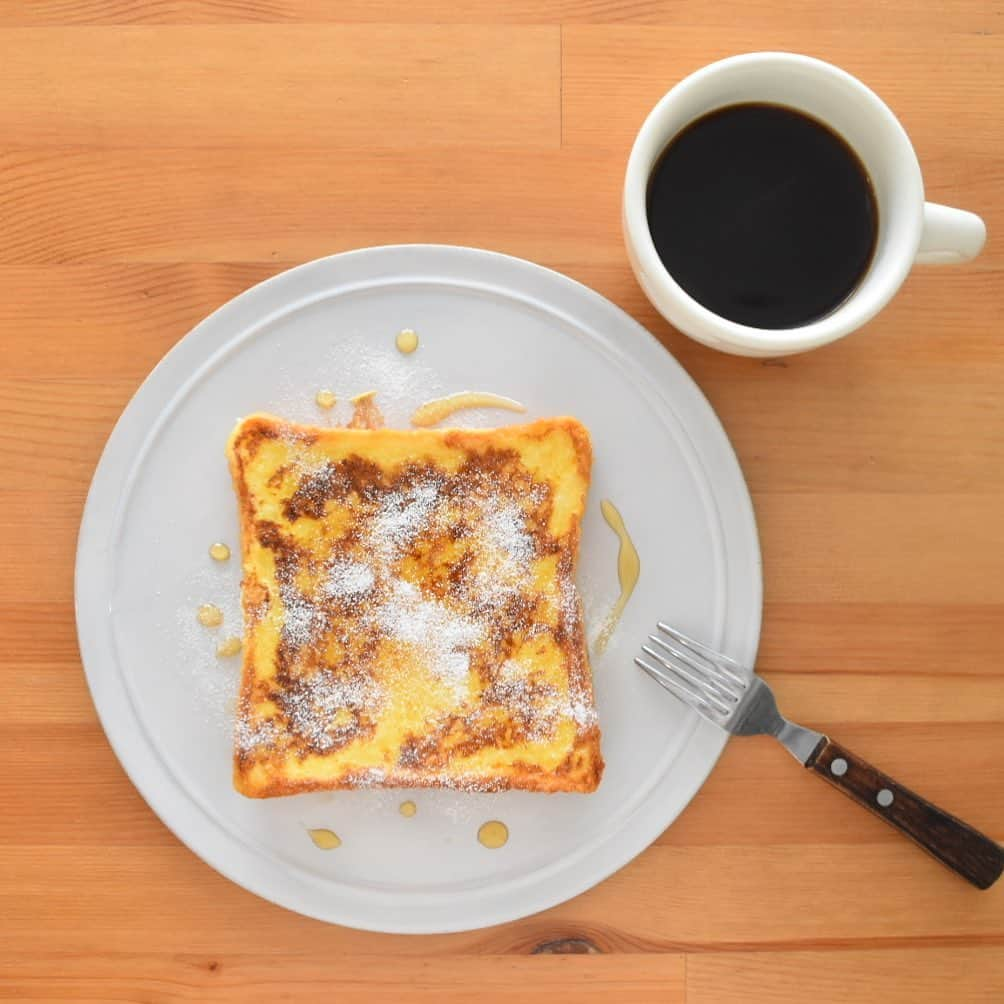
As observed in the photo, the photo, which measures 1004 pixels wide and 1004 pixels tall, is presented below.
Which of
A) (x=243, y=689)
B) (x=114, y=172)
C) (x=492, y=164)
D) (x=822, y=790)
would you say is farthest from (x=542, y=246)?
(x=822, y=790)

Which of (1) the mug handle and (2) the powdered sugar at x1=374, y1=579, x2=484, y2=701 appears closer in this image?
(1) the mug handle

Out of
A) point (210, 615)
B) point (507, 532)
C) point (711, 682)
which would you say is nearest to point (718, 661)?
point (711, 682)

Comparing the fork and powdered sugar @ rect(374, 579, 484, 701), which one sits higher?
powdered sugar @ rect(374, 579, 484, 701)

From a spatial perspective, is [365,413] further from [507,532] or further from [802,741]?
[802,741]

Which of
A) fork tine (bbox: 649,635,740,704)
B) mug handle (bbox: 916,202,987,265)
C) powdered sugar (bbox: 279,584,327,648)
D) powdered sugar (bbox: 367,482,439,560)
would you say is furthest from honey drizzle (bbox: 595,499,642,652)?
mug handle (bbox: 916,202,987,265)

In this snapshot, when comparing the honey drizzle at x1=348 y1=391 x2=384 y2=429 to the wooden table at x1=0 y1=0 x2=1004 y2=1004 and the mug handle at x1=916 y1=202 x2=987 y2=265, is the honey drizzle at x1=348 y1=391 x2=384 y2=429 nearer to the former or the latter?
the wooden table at x1=0 y1=0 x2=1004 y2=1004

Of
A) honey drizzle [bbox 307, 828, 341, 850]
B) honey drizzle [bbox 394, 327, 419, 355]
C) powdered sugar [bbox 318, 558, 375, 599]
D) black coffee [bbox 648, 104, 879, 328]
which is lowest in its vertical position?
honey drizzle [bbox 307, 828, 341, 850]

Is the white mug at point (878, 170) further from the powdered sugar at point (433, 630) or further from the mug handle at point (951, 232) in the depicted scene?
the powdered sugar at point (433, 630)
